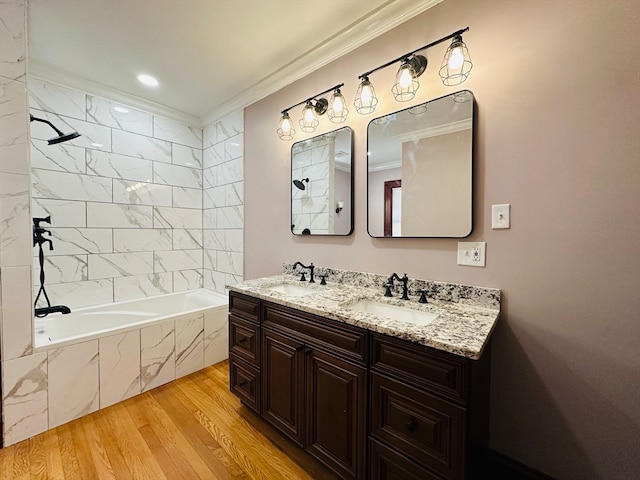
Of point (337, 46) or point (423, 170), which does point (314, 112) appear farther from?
point (423, 170)

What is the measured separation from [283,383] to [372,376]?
0.65 metres

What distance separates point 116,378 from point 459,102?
2.95 metres

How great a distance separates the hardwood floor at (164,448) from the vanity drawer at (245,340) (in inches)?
16.9

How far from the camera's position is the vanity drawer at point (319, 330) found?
1259mm

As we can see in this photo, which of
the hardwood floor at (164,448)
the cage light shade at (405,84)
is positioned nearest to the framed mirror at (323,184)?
the cage light shade at (405,84)

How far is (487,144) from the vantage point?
55.0 inches

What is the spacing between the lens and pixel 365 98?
1.74 m

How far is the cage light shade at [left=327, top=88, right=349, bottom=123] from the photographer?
1886 millimetres

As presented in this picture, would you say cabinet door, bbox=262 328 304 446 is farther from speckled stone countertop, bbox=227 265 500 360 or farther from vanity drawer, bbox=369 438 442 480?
vanity drawer, bbox=369 438 442 480

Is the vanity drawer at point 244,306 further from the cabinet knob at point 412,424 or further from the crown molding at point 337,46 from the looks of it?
the crown molding at point 337,46

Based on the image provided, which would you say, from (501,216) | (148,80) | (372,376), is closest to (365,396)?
(372,376)

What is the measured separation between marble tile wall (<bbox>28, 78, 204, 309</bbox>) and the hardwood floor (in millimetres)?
1279

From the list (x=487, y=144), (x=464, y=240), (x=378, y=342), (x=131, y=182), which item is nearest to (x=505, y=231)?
(x=464, y=240)

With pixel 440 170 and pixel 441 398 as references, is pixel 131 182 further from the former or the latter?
pixel 441 398
